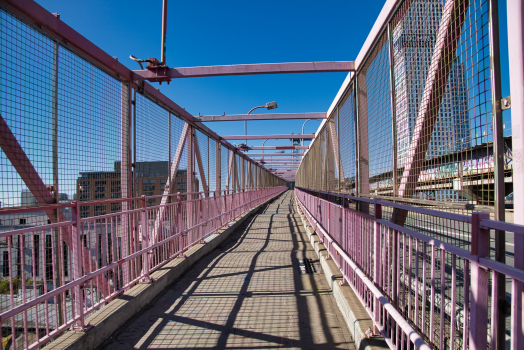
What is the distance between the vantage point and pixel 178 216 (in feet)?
19.2

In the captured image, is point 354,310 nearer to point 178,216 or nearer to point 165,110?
point 178,216

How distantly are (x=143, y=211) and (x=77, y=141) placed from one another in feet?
4.47

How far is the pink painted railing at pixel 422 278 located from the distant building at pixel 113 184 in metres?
3.43

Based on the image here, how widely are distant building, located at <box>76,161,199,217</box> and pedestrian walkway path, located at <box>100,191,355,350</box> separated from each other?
5.12ft

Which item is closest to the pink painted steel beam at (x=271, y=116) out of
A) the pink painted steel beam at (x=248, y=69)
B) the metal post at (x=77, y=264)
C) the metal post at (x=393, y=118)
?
the pink painted steel beam at (x=248, y=69)

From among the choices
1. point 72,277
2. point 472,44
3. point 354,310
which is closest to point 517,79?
point 472,44

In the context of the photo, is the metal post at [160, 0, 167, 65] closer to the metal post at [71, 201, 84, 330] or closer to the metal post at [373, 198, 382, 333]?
the metal post at [71, 201, 84, 330]

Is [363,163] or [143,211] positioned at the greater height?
[363,163]

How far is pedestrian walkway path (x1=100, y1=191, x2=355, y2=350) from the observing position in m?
3.09

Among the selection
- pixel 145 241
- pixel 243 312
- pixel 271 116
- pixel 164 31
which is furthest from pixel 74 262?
pixel 271 116

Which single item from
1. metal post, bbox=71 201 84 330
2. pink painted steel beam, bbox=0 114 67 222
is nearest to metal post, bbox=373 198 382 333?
metal post, bbox=71 201 84 330

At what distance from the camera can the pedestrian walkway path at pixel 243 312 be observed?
3086 mm

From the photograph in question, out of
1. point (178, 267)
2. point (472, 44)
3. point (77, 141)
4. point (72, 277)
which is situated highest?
point (472, 44)

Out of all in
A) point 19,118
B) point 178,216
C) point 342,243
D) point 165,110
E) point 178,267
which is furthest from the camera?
point 165,110
